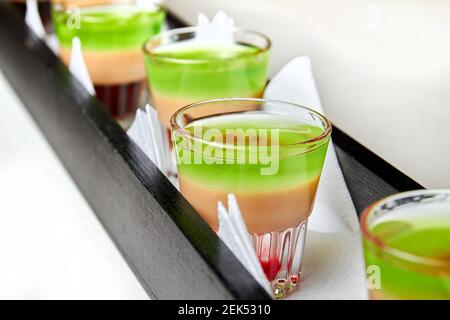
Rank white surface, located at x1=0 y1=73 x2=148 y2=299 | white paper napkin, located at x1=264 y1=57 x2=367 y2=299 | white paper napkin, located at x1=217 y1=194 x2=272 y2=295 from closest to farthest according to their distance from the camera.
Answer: white paper napkin, located at x1=217 y1=194 x2=272 y2=295, white paper napkin, located at x1=264 y1=57 x2=367 y2=299, white surface, located at x1=0 y1=73 x2=148 y2=299

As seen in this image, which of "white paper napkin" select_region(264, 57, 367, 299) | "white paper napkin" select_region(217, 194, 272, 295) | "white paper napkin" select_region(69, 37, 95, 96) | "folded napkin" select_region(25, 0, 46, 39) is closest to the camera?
"white paper napkin" select_region(217, 194, 272, 295)

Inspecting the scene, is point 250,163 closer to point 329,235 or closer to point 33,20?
point 329,235

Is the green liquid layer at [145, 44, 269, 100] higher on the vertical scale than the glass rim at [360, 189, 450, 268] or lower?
lower

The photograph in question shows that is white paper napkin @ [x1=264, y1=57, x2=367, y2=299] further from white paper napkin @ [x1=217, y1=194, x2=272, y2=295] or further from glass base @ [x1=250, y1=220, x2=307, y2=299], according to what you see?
white paper napkin @ [x1=217, y1=194, x2=272, y2=295]

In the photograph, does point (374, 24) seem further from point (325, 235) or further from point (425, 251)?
point (425, 251)

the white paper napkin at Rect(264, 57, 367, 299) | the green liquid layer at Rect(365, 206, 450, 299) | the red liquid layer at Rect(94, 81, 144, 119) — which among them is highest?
the green liquid layer at Rect(365, 206, 450, 299)

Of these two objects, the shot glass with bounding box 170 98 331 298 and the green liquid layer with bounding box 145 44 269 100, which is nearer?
the shot glass with bounding box 170 98 331 298

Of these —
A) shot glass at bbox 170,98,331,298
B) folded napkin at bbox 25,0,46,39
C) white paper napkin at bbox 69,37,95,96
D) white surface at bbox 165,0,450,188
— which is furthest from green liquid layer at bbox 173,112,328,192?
folded napkin at bbox 25,0,46,39

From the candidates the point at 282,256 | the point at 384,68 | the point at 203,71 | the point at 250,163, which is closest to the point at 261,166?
the point at 250,163
